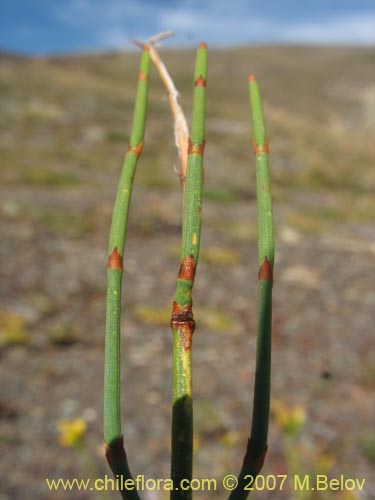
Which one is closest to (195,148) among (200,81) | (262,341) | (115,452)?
(200,81)

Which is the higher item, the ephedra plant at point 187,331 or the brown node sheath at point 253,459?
the ephedra plant at point 187,331

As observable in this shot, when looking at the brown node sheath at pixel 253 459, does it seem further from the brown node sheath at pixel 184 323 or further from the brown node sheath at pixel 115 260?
the brown node sheath at pixel 115 260

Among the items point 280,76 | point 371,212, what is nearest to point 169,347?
point 371,212

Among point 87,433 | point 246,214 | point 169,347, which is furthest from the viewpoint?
point 246,214

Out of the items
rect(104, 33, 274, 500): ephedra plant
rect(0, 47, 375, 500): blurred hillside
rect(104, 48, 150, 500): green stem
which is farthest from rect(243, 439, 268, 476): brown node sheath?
rect(0, 47, 375, 500): blurred hillside

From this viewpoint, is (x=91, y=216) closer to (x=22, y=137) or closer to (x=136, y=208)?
(x=136, y=208)

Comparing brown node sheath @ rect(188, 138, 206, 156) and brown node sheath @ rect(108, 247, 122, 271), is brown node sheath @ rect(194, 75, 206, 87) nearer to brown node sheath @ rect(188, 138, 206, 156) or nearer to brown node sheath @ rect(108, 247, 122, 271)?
brown node sheath @ rect(188, 138, 206, 156)

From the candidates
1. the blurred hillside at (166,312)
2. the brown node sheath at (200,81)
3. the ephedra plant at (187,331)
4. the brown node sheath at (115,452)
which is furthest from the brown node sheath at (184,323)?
the blurred hillside at (166,312)
